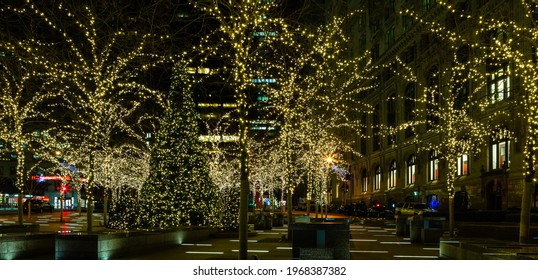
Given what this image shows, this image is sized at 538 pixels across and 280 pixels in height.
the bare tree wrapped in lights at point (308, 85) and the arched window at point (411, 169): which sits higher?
the bare tree wrapped in lights at point (308, 85)

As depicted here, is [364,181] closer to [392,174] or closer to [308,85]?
[392,174]

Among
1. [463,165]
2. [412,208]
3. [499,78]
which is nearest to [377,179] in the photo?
[463,165]

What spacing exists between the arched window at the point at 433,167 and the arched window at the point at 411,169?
12.4ft

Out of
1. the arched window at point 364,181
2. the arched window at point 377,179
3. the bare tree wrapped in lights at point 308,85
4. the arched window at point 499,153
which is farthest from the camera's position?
the arched window at point 364,181

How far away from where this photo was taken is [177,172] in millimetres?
25703

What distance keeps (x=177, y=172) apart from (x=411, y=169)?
43.4 meters

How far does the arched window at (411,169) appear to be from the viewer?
63138 mm

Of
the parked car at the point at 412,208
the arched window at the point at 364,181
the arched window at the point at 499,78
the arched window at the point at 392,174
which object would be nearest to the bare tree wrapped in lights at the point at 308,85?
the arched window at the point at 499,78

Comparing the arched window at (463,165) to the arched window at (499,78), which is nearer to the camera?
the arched window at (499,78)

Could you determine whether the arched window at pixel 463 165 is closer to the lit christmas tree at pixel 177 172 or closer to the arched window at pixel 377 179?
the arched window at pixel 377 179

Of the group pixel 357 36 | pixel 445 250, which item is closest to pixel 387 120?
pixel 357 36

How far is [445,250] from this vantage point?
587 inches

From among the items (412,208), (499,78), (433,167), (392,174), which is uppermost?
(499,78)

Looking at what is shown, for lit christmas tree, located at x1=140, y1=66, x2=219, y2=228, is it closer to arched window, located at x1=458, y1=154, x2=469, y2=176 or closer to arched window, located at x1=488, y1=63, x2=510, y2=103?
arched window, located at x1=488, y1=63, x2=510, y2=103
